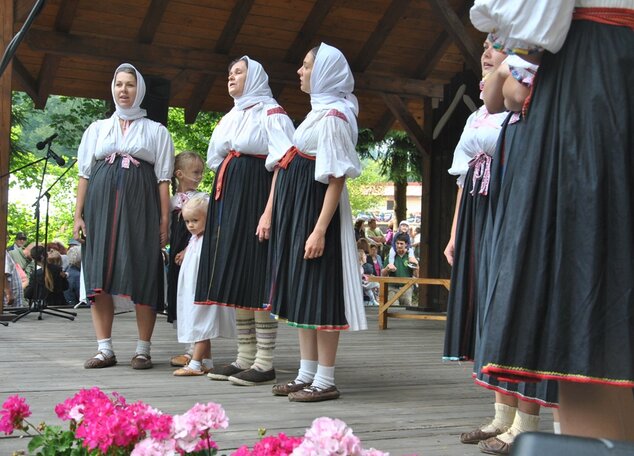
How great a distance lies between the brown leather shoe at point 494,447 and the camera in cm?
273

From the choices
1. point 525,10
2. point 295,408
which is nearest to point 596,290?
point 525,10

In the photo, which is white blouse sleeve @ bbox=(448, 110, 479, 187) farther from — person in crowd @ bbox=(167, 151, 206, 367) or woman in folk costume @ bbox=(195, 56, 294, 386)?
person in crowd @ bbox=(167, 151, 206, 367)

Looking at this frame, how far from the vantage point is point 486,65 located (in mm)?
2789

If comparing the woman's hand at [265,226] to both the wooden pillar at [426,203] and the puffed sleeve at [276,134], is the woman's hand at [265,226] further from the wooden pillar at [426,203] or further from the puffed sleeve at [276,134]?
the wooden pillar at [426,203]

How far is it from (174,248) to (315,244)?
1431mm

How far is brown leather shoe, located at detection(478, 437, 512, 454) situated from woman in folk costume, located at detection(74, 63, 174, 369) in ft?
7.10

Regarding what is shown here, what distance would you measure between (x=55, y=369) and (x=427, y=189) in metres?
7.03

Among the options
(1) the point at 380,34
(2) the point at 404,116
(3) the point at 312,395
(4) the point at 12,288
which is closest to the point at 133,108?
(3) the point at 312,395

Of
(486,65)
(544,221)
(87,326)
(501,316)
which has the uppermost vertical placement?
(486,65)

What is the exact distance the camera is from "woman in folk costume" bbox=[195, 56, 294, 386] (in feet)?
13.4

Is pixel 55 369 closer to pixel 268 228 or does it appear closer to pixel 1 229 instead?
pixel 268 228

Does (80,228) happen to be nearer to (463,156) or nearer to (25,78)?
(463,156)

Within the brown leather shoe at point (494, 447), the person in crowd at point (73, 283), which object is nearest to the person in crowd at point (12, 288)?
the person in crowd at point (73, 283)

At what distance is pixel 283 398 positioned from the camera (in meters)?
3.66
